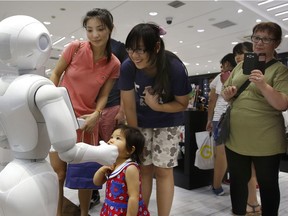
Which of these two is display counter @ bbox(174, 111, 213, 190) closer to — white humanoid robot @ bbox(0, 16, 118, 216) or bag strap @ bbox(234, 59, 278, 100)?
bag strap @ bbox(234, 59, 278, 100)

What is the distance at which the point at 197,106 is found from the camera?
10.3 feet

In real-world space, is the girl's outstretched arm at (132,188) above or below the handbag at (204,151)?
above

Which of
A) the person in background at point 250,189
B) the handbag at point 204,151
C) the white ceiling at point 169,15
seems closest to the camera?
the person in background at point 250,189

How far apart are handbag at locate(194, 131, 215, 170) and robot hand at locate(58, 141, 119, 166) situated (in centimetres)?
162

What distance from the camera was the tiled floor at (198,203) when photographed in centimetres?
209

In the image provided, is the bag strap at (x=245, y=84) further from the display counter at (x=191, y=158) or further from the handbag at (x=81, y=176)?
the display counter at (x=191, y=158)

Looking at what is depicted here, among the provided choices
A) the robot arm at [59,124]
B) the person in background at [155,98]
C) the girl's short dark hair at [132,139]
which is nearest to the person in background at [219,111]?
the person in background at [155,98]

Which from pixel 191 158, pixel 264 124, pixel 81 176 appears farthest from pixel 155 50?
pixel 191 158

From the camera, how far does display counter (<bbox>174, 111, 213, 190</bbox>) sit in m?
2.67

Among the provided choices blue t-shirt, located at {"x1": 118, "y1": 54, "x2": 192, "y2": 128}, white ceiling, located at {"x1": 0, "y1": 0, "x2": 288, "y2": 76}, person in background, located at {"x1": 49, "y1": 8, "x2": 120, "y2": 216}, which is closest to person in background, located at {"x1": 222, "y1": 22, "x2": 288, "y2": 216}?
blue t-shirt, located at {"x1": 118, "y1": 54, "x2": 192, "y2": 128}

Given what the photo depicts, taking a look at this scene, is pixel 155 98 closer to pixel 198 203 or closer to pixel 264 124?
pixel 264 124

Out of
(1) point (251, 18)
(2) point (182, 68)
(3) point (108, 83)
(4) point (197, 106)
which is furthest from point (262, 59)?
(1) point (251, 18)

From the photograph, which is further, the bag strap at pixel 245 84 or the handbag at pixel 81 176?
the handbag at pixel 81 176

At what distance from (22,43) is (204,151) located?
1.92 metres
